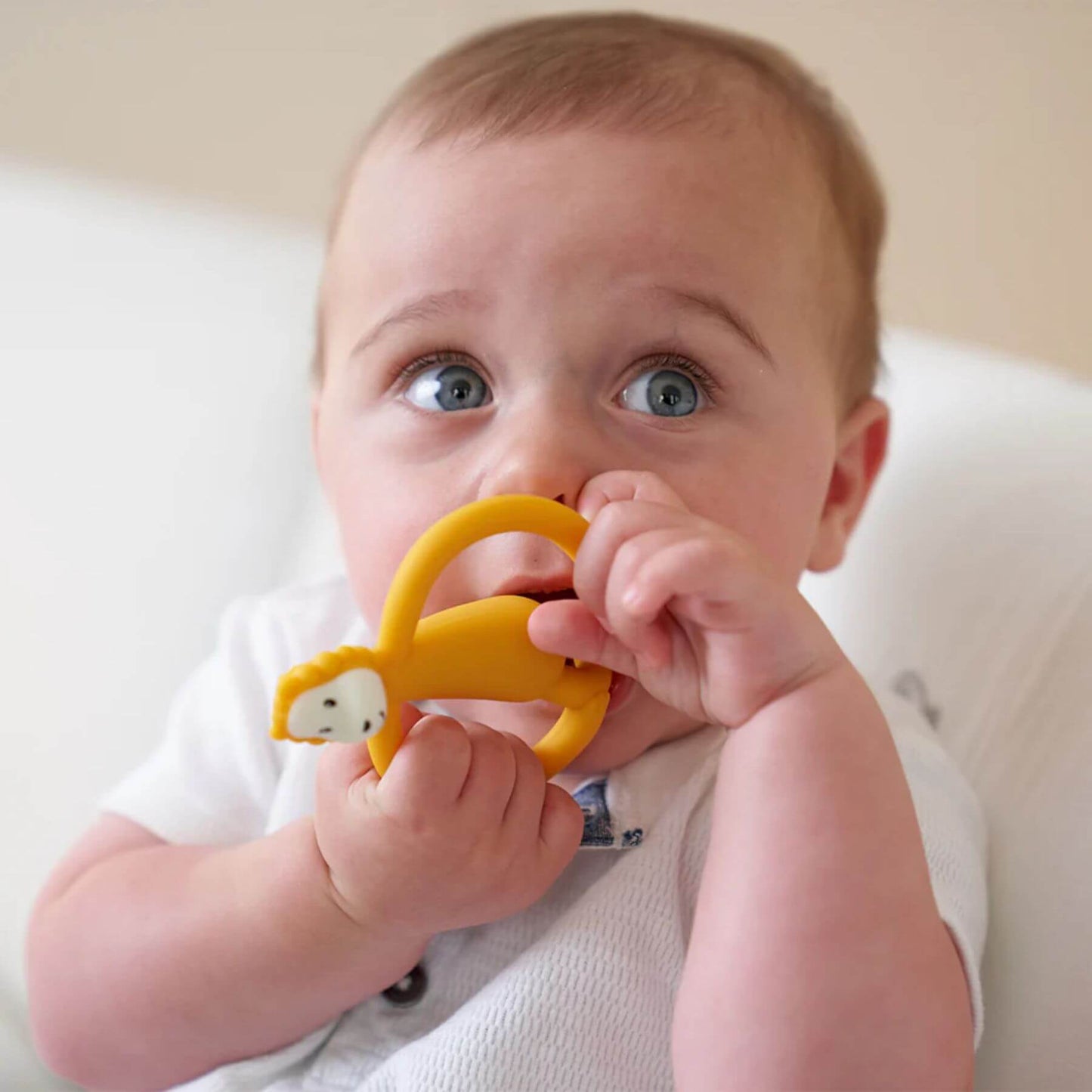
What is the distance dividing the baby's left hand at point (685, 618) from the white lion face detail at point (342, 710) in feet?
0.29

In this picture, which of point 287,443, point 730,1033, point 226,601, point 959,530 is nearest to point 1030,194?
point 959,530

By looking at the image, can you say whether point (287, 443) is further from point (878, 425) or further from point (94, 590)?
point (878, 425)

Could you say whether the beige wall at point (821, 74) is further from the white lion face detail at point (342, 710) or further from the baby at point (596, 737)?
the white lion face detail at point (342, 710)

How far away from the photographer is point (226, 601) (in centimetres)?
115

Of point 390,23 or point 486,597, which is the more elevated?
point 390,23

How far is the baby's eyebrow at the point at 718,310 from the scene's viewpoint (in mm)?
655

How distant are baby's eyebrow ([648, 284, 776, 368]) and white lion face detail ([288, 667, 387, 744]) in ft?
0.94

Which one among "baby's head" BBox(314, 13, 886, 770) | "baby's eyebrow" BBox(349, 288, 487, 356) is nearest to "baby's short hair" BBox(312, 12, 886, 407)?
"baby's head" BBox(314, 13, 886, 770)

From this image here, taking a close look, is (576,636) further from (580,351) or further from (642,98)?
(642,98)

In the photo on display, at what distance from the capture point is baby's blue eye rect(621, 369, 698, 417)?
661 millimetres

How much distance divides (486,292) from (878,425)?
0.34 m

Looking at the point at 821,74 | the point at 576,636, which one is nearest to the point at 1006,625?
the point at 576,636

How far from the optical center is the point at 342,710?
466 millimetres

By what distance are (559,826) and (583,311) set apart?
0.86ft
